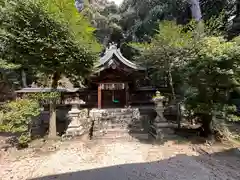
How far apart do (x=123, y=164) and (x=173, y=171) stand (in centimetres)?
149

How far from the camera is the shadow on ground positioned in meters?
3.92

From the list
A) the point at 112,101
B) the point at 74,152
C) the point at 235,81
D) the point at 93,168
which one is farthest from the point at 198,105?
the point at 112,101

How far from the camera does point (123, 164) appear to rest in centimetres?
476

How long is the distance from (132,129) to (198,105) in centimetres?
377

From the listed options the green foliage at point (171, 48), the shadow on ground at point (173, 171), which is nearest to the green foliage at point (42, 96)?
the shadow on ground at point (173, 171)

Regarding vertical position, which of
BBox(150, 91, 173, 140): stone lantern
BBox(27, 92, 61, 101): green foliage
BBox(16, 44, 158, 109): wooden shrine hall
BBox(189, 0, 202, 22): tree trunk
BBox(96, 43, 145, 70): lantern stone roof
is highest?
BBox(189, 0, 202, 22): tree trunk

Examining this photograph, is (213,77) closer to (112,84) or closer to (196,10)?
(112,84)

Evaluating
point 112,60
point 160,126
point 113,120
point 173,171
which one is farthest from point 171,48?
point 173,171

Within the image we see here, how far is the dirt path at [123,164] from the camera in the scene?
4039 mm

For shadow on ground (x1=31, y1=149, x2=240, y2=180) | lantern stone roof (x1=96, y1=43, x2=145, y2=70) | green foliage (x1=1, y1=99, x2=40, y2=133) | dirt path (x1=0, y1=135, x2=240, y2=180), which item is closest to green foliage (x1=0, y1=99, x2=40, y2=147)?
green foliage (x1=1, y1=99, x2=40, y2=133)

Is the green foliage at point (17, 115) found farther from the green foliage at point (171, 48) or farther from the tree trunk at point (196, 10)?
the tree trunk at point (196, 10)

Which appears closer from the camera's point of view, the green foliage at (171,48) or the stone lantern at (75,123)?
the green foliage at (171,48)

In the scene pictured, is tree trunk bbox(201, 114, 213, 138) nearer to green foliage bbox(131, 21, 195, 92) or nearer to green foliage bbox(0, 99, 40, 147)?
green foliage bbox(131, 21, 195, 92)

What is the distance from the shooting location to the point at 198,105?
5.95 m
